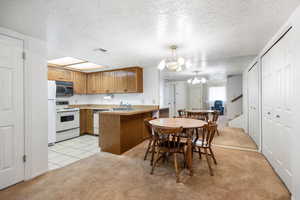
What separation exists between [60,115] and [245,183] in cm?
431

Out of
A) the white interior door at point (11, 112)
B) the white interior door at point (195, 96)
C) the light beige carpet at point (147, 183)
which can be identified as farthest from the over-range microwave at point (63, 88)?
the white interior door at point (195, 96)

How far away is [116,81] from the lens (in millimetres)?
4641

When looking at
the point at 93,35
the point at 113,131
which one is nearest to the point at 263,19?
the point at 93,35

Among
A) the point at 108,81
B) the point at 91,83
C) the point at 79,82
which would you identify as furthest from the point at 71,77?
the point at 108,81

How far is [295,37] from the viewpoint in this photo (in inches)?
59.6

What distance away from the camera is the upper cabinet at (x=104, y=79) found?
4.29 metres

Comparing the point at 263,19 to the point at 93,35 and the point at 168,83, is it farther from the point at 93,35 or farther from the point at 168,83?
the point at 168,83

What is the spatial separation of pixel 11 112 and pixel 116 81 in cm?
298

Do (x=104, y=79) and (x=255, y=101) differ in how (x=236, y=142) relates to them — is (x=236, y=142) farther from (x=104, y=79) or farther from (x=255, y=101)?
(x=104, y=79)

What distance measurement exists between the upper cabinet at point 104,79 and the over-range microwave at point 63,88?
192 millimetres

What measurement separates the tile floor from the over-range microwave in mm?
1415

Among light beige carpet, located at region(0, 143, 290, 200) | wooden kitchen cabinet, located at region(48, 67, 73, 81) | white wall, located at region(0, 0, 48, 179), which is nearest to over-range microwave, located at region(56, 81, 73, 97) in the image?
wooden kitchen cabinet, located at region(48, 67, 73, 81)

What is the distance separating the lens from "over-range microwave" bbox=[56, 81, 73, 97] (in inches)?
159

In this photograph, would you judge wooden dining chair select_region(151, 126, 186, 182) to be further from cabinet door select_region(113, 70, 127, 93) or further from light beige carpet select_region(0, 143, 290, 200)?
cabinet door select_region(113, 70, 127, 93)
